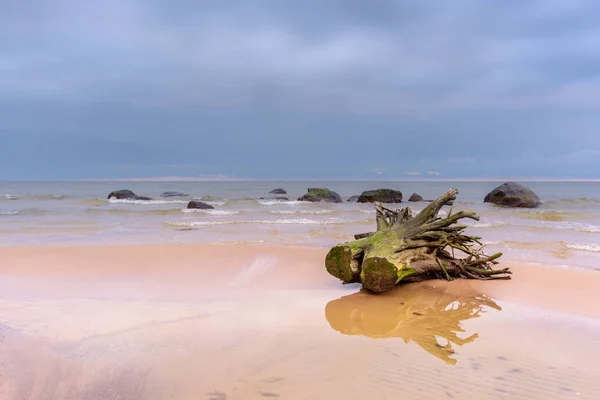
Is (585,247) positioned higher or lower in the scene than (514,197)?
lower

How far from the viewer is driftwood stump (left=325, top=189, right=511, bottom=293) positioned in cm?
596

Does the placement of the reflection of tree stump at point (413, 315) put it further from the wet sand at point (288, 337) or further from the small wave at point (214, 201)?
the small wave at point (214, 201)

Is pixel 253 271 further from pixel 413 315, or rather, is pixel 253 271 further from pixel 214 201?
pixel 214 201

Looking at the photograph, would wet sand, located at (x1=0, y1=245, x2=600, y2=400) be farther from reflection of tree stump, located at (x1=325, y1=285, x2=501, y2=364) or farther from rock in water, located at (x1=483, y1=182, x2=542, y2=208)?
rock in water, located at (x1=483, y1=182, x2=542, y2=208)

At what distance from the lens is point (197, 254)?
9.22 meters

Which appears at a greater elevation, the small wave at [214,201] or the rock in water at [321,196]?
the rock in water at [321,196]

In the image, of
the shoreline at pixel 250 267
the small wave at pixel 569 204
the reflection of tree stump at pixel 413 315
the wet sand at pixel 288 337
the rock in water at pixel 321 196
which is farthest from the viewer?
the rock in water at pixel 321 196

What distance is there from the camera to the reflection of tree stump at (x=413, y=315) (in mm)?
4254

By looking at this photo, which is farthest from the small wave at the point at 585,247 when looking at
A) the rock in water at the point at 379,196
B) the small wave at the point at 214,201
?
the small wave at the point at 214,201

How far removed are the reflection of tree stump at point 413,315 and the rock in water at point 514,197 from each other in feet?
77.3

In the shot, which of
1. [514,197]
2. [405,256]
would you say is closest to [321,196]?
[514,197]

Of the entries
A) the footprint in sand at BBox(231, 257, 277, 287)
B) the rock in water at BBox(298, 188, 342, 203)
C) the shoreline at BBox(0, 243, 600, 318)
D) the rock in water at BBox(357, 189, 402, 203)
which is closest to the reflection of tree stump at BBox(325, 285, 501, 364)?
the shoreline at BBox(0, 243, 600, 318)

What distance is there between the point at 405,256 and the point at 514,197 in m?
24.1

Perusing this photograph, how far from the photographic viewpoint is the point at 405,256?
627 cm
